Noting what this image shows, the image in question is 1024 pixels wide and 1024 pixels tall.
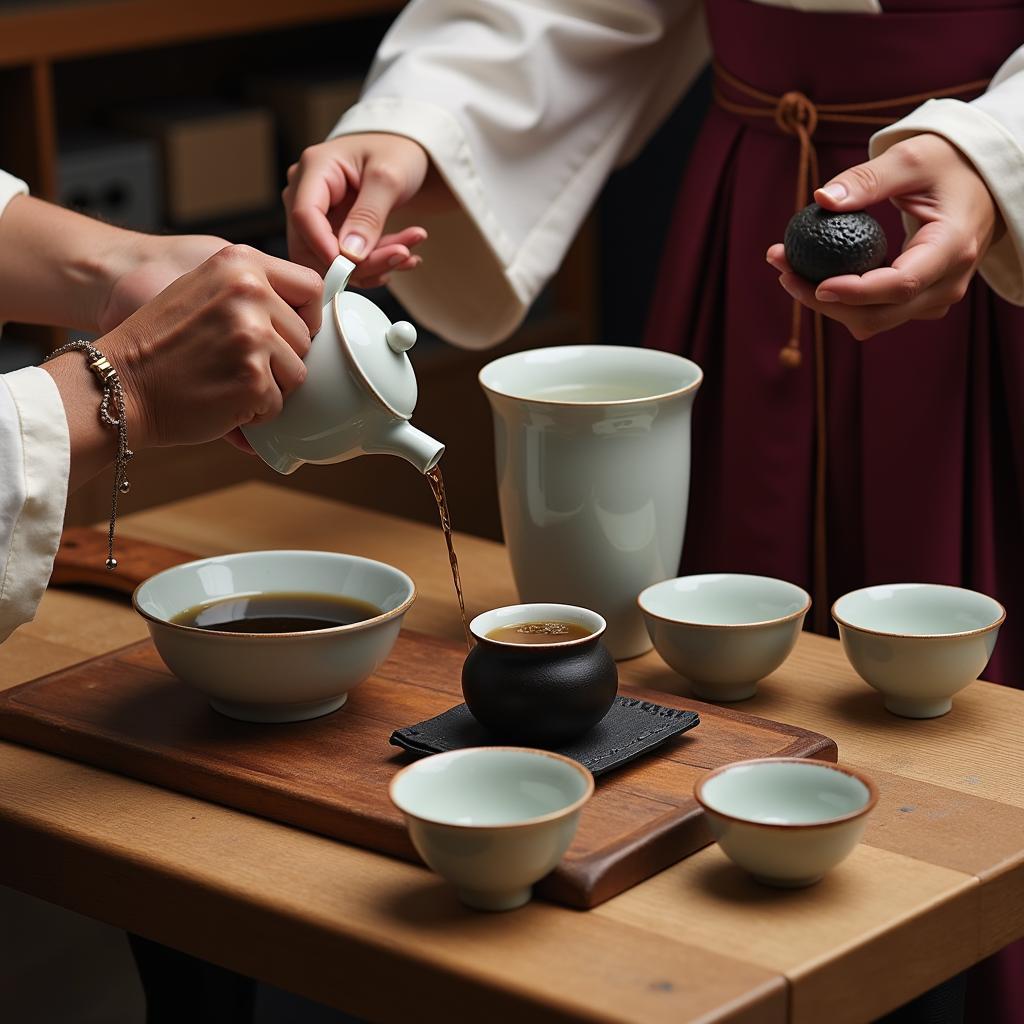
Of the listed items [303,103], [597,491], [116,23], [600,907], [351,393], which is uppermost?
[116,23]

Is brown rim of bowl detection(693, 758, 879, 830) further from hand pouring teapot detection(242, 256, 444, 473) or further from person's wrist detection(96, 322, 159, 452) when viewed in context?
person's wrist detection(96, 322, 159, 452)

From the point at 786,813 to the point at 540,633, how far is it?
9.5 inches

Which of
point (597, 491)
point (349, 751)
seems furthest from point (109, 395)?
point (597, 491)

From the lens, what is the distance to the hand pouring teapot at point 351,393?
1.23 metres

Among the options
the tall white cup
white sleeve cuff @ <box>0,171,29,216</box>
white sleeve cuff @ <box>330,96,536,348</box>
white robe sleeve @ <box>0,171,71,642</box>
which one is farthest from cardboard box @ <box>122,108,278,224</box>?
white robe sleeve @ <box>0,171,71,642</box>

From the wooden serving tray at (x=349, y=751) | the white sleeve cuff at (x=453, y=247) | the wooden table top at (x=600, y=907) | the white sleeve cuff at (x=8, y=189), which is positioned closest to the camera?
the wooden table top at (x=600, y=907)

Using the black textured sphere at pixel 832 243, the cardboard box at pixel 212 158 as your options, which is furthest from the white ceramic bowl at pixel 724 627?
the cardboard box at pixel 212 158

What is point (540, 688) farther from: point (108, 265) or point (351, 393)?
point (108, 265)

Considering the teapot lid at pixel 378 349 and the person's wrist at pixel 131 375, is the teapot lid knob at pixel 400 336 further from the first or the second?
the person's wrist at pixel 131 375

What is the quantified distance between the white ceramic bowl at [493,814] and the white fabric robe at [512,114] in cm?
88

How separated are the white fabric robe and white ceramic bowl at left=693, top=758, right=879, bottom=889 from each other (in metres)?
0.91

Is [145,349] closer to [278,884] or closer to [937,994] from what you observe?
[278,884]

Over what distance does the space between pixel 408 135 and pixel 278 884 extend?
921 millimetres

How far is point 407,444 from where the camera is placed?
125 cm
